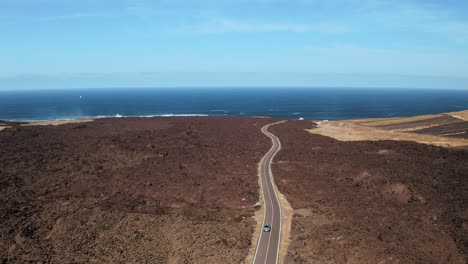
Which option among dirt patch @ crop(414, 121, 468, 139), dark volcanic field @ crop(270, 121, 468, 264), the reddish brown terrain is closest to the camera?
dark volcanic field @ crop(270, 121, 468, 264)

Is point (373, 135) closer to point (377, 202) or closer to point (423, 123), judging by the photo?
point (423, 123)

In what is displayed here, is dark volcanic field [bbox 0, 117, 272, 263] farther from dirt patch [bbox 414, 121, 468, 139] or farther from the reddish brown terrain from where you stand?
dirt patch [bbox 414, 121, 468, 139]

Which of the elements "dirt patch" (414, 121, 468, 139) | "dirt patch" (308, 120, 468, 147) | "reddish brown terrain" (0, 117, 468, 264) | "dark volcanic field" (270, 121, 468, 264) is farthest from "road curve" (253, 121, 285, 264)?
"dirt patch" (414, 121, 468, 139)

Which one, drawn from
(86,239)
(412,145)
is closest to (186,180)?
(86,239)

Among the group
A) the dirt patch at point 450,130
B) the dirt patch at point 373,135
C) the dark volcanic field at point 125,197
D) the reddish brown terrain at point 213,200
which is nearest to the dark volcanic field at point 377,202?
the reddish brown terrain at point 213,200

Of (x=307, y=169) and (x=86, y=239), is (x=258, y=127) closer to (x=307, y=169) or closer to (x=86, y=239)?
(x=307, y=169)

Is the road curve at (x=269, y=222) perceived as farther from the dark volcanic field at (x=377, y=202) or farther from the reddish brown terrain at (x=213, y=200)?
the dark volcanic field at (x=377, y=202)
